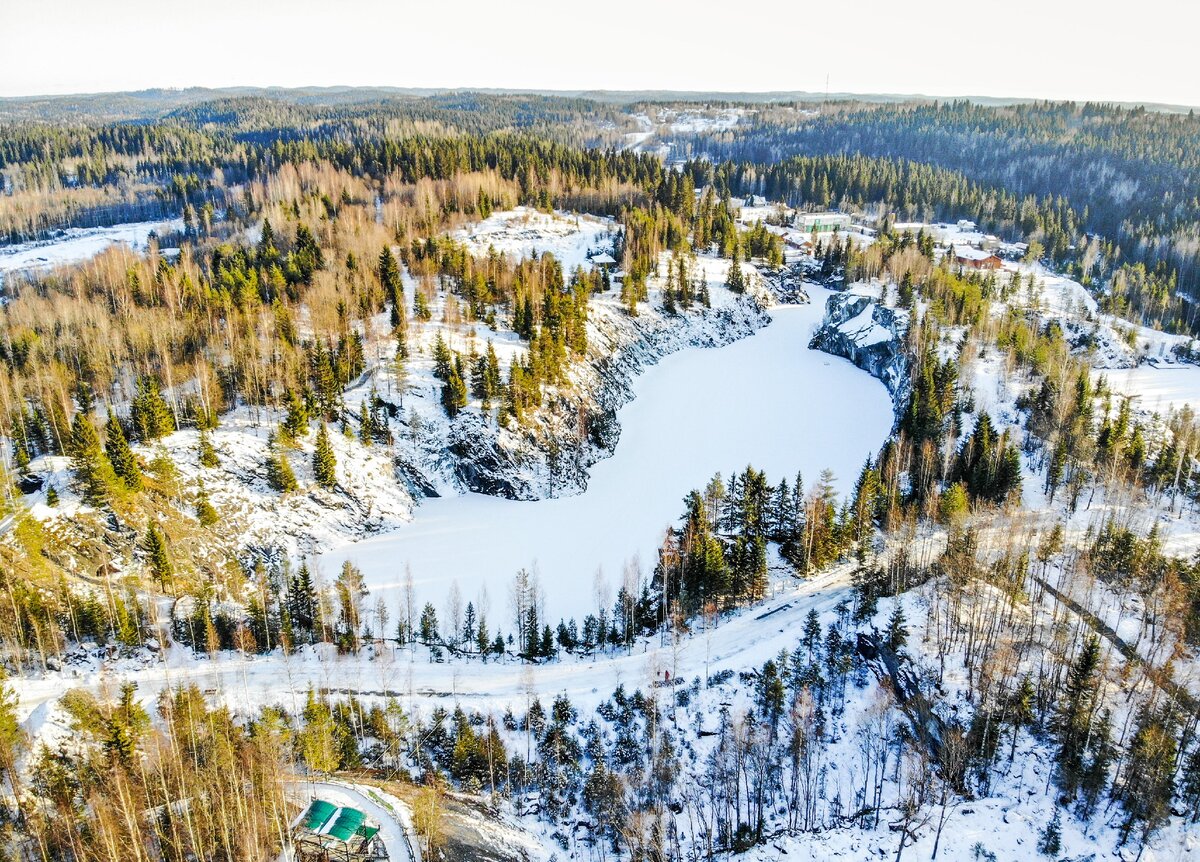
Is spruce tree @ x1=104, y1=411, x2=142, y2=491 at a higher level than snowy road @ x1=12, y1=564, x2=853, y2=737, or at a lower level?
higher

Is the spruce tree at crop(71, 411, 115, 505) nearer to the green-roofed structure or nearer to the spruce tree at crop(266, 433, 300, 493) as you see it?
the spruce tree at crop(266, 433, 300, 493)

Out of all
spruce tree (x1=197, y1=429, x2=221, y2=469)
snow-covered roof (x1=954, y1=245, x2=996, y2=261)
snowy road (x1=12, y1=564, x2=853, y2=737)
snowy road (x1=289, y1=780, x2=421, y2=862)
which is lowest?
snowy road (x1=12, y1=564, x2=853, y2=737)

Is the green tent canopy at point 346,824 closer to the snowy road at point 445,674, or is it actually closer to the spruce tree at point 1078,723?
the snowy road at point 445,674

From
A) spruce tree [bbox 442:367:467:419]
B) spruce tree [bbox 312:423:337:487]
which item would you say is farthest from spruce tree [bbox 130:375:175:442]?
spruce tree [bbox 442:367:467:419]

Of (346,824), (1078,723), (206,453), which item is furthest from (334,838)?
(206,453)

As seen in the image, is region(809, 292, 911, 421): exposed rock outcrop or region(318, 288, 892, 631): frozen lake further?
region(809, 292, 911, 421): exposed rock outcrop

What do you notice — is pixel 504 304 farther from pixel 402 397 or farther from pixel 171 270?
pixel 171 270

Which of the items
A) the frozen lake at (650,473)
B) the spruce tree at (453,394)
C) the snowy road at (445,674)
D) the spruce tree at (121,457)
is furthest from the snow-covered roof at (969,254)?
the spruce tree at (121,457)

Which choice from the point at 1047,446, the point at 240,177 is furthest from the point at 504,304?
the point at 240,177
